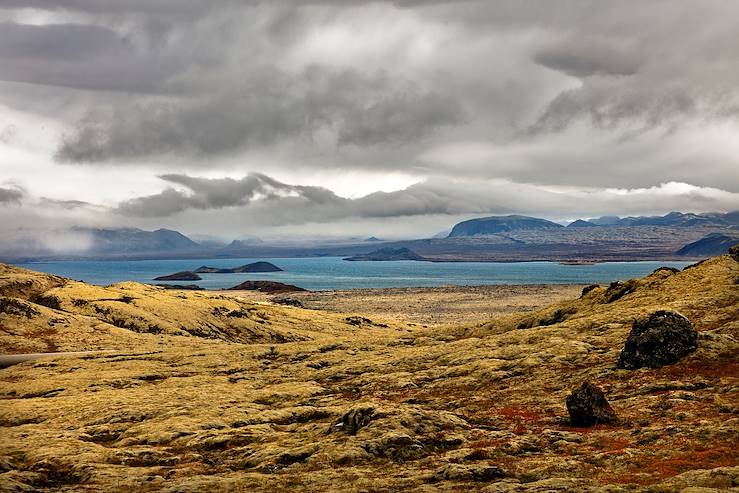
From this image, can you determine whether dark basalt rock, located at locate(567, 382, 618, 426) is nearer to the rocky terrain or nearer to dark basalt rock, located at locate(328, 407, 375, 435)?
the rocky terrain

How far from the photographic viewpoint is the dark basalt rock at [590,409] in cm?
4147

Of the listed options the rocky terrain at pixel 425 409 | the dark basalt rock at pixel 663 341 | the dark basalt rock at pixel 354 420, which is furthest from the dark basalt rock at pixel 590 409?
the dark basalt rock at pixel 354 420

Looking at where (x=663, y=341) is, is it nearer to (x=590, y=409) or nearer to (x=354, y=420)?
(x=590, y=409)

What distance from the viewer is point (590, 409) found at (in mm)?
41656

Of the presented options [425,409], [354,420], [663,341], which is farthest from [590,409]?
[354,420]

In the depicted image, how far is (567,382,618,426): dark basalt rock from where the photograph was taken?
1633 inches

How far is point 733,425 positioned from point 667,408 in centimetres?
657

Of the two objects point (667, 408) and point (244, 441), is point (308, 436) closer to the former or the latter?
point (244, 441)

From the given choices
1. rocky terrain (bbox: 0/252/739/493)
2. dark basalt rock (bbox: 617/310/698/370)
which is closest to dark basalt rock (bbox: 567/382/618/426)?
rocky terrain (bbox: 0/252/739/493)

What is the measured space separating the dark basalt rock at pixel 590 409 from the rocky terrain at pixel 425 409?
4.5 inches

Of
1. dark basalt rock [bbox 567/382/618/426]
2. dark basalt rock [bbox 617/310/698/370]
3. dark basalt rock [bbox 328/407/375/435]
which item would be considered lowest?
dark basalt rock [bbox 328/407/375/435]

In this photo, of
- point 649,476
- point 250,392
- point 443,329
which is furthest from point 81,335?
point 649,476

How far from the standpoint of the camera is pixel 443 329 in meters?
103

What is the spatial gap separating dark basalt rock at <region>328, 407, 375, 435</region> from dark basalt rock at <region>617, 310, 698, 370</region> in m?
27.3
